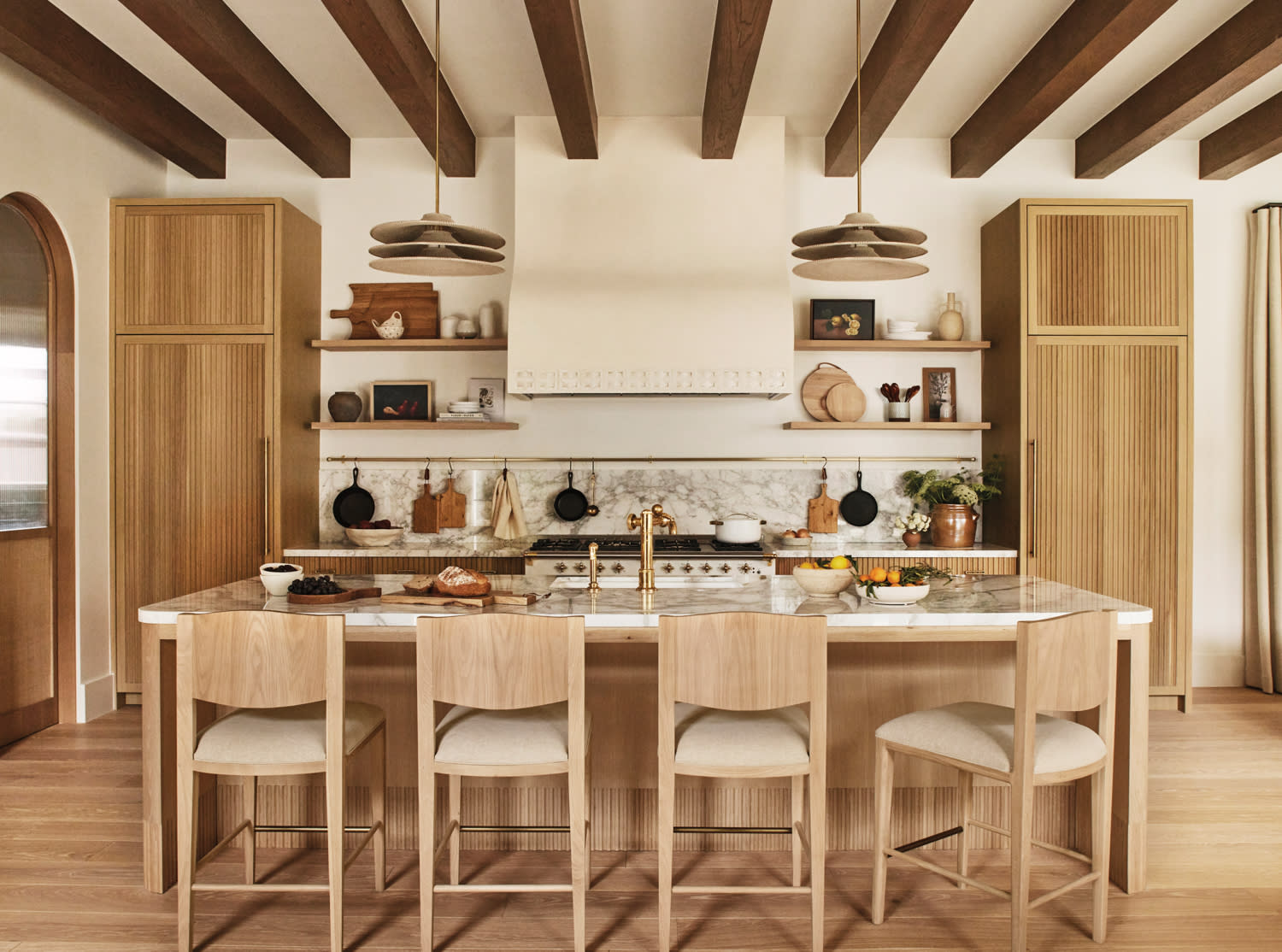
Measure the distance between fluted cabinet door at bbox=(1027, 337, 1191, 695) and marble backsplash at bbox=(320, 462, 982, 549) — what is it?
697mm

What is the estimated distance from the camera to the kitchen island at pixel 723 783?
2.66 metres

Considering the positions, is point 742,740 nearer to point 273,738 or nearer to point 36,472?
point 273,738

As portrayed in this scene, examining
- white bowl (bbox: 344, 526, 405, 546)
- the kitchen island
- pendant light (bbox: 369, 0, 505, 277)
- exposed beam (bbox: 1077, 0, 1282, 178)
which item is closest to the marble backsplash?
white bowl (bbox: 344, 526, 405, 546)

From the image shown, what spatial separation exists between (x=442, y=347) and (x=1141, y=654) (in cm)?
375

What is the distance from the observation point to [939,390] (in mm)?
5148

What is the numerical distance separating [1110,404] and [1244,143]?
5.09 ft

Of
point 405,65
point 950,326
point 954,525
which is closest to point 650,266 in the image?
point 405,65

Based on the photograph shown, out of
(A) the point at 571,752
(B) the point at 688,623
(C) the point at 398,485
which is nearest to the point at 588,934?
(A) the point at 571,752

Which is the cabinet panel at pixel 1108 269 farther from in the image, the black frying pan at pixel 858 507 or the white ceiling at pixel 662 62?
the black frying pan at pixel 858 507

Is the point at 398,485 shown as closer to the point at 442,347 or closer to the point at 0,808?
the point at 442,347

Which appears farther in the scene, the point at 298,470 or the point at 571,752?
the point at 298,470

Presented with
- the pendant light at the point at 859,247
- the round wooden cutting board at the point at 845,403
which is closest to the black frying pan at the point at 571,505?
the round wooden cutting board at the point at 845,403

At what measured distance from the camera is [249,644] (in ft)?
7.42

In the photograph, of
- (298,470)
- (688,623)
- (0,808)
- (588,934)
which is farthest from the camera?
(298,470)
